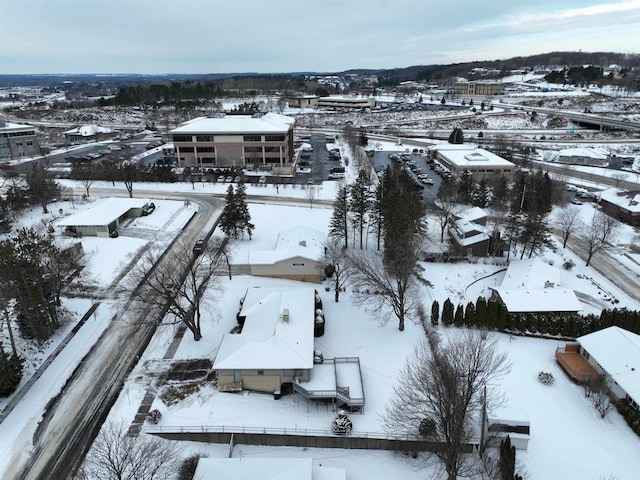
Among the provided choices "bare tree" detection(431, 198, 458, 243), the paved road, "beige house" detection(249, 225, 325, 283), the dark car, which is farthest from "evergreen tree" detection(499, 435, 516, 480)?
the dark car

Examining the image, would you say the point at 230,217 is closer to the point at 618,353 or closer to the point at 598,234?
the point at 618,353

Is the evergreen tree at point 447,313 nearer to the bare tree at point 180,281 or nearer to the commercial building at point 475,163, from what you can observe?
the bare tree at point 180,281

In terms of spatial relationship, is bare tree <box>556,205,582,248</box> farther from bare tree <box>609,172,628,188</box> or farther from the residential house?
bare tree <box>609,172,628,188</box>

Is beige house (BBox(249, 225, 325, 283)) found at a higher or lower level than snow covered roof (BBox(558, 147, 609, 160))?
lower

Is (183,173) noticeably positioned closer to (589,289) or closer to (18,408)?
(18,408)

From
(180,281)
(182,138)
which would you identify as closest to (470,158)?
(182,138)

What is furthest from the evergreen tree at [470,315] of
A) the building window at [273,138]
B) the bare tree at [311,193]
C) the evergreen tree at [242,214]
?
the building window at [273,138]
